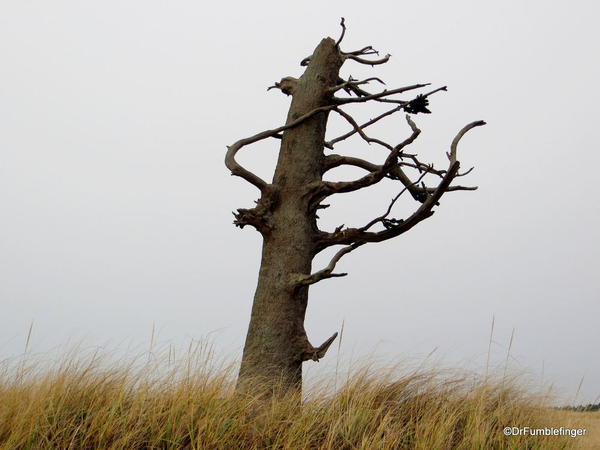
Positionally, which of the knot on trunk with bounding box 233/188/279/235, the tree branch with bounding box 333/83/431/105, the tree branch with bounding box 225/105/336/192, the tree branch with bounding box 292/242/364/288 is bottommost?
the tree branch with bounding box 292/242/364/288

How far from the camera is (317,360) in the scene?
16.9 ft

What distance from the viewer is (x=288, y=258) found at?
5.21 metres

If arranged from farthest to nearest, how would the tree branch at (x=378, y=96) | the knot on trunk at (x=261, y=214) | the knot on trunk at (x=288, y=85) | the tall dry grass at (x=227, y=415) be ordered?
the knot on trunk at (x=288, y=85)
the tree branch at (x=378, y=96)
the knot on trunk at (x=261, y=214)
the tall dry grass at (x=227, y=415)

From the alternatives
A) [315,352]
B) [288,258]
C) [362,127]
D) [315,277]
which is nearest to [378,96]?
[362,127]

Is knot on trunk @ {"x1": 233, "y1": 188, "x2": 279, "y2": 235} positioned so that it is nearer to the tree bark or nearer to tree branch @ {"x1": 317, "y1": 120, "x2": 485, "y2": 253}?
the tree bark

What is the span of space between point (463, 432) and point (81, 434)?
9.15ft

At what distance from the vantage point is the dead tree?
5.08 metres

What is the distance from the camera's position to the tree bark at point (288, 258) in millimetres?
5055

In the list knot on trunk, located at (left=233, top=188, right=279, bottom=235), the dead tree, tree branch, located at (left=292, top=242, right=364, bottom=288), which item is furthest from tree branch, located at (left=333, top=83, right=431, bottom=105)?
tree branch, located at (left=292, top=242, right=364, bottom=288)

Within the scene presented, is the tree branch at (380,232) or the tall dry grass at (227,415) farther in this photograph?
the tree branch at (380,232)

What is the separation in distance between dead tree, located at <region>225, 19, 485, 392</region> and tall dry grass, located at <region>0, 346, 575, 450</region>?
0.35 meters

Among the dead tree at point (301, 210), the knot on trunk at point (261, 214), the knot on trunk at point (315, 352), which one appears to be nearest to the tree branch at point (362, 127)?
the dead tree at point (301, 210)

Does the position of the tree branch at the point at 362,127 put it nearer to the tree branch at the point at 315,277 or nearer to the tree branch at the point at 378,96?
the tree branch at the point at 378,96

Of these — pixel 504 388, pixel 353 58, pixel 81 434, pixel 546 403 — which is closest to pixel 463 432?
pixel 504 388
